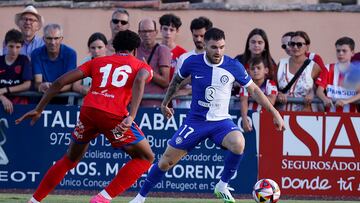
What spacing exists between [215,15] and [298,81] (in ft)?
15.2

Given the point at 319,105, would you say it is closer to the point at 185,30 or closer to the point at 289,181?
the point at 289,181

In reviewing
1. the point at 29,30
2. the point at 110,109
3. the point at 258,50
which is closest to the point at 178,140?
the point at 110,109

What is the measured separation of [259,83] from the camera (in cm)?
1711

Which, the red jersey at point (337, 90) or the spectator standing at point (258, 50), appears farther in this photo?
the red jersey at point (337, 90)

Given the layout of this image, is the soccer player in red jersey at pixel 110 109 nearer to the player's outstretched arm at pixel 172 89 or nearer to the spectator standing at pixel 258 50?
the player's outstretched arm at pixel 172 89

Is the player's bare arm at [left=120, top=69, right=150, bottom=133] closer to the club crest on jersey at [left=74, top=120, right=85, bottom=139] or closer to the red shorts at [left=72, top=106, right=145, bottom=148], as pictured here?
the red shorts at [left=72, top=106, right=145, bottom=148]

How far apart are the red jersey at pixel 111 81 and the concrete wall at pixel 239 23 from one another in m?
6.78

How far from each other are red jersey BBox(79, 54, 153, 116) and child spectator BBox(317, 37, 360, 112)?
352 centimetres

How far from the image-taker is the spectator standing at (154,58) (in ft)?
56.5

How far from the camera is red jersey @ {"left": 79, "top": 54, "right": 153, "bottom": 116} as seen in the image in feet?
48.0

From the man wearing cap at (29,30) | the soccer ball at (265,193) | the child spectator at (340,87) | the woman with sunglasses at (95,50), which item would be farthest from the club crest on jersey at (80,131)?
the child spectator at (340,87)

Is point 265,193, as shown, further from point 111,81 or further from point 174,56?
point 174,56

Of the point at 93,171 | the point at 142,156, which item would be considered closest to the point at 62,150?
the point at 93,171

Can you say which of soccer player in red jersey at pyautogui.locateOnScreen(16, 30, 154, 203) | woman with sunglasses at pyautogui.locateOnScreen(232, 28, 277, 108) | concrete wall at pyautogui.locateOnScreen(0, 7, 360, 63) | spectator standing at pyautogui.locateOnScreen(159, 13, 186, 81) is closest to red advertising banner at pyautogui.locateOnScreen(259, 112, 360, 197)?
woman with sunglasses at pyautogui.locateOnScreen(232, 28, 277, 108)
